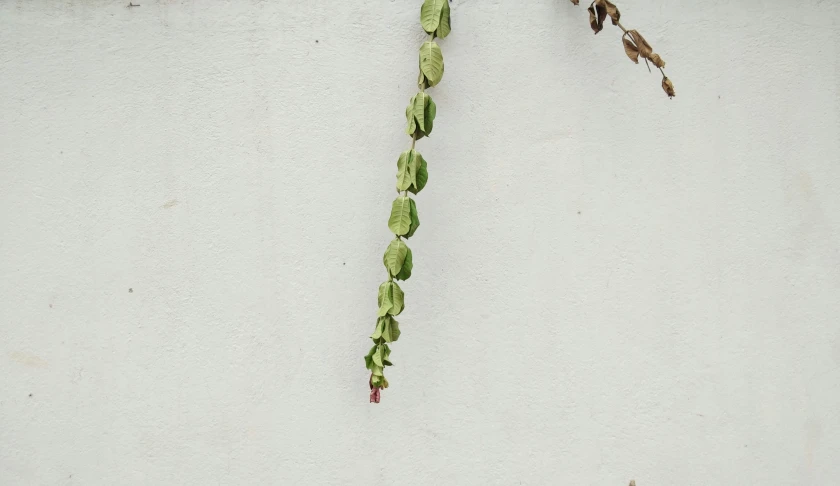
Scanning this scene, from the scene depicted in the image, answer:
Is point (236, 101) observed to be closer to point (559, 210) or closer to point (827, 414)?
point (559, 210)

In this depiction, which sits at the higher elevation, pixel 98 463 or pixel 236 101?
pixel 236 101

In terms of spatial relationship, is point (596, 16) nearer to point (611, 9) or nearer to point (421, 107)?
point (611, 9)

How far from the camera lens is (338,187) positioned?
6.86ft

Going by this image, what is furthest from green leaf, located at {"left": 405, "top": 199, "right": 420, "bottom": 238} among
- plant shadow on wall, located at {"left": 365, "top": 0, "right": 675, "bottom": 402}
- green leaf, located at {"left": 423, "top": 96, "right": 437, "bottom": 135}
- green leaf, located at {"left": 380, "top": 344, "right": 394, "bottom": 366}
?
green leaf, located at {"left": 380, "top": 344, "right": 394, "bottom": 366}

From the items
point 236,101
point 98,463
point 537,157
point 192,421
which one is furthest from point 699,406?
point 98,463

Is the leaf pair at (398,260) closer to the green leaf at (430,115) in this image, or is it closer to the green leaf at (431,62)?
the green leaf at (430,115)

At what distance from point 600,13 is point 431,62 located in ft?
1.71

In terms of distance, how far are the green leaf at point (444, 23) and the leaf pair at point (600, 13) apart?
0.39 metres

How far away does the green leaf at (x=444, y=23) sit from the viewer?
6.58 feet

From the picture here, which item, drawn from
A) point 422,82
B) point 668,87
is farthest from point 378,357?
point 668,87

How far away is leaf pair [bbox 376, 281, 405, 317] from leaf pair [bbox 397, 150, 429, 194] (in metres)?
0.28

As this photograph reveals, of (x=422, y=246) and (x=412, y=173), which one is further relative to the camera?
(x=422, y=246)

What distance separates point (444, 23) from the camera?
202 cm

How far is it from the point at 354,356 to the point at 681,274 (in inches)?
40.2
